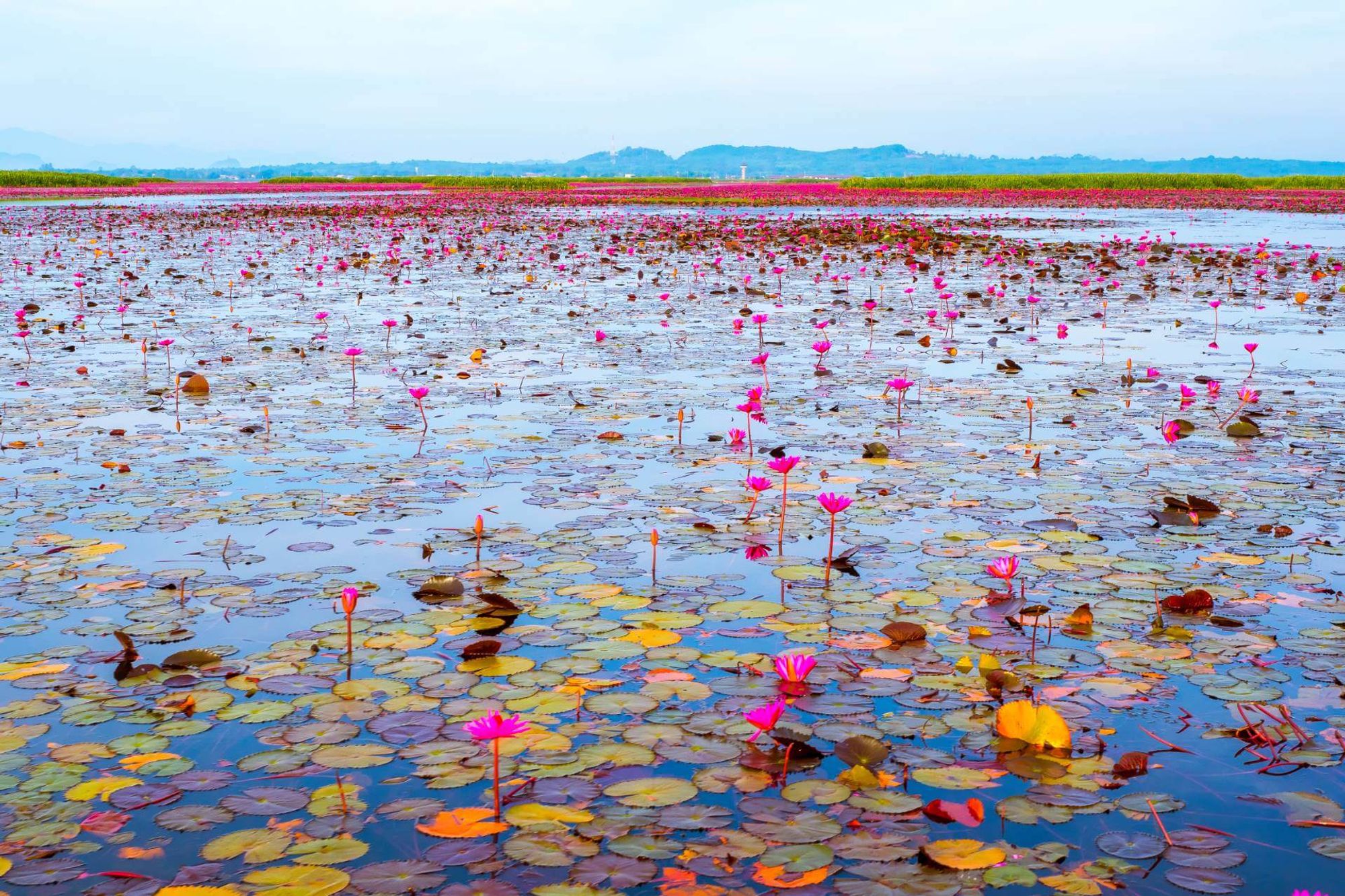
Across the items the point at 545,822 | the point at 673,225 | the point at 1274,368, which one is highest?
the point at 673,225

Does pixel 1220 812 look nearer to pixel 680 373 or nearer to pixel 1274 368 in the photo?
pixel 680 373

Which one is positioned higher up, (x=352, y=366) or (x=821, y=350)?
(x=821, y=350)

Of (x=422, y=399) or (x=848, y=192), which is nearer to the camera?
(x=422, y=399)

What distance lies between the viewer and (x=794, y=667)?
3285mm

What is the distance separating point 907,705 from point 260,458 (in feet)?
14.0

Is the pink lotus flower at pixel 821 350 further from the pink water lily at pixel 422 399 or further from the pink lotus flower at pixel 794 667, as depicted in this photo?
the pink lotus flower at pixel 794 667

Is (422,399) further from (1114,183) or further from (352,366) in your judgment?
(1114,183)

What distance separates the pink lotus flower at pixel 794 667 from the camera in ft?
10.7

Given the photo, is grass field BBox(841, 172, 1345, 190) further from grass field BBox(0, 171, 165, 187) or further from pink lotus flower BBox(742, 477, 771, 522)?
pink lotus flower BBox(742, 477, 771, 522)

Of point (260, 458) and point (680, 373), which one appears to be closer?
point (260, 458)

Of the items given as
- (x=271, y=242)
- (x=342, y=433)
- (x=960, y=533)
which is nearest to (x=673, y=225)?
(x=271, y=242)

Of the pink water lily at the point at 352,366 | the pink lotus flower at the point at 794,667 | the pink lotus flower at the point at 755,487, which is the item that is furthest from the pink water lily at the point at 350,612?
the pink water lily at the point at 352,366

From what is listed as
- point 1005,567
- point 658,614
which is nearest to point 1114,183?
point 1005,567

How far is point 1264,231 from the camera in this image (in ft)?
93.2
